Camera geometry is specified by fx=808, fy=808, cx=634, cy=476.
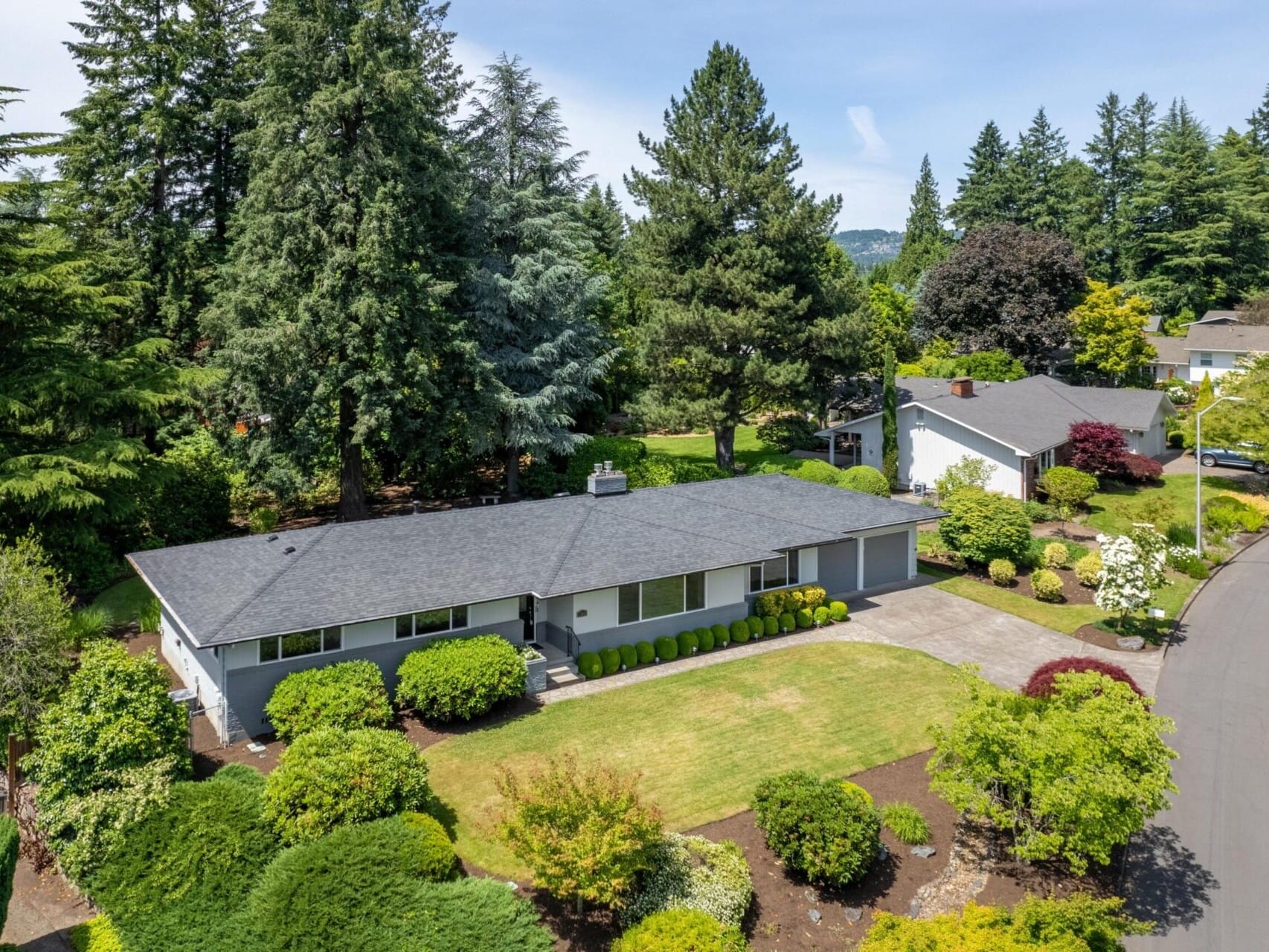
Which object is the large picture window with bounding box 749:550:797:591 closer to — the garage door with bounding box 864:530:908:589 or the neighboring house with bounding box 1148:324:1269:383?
the garage door with bounding box 864:530:908:589

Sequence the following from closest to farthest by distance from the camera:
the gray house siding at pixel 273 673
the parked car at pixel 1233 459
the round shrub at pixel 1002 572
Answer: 1. the gray house siding at pixel 273 673
2. the round shrub at pixel 1002 572
3. the parked car at pixel 1233 459

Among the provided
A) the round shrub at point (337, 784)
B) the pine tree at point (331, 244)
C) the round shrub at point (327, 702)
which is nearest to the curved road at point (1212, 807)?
the round shrub at point (337, 784)

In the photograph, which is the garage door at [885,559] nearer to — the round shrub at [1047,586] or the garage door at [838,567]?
the garage door at [838,567]

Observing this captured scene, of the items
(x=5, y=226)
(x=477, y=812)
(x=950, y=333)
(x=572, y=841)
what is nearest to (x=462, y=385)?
(x=5, y=226)

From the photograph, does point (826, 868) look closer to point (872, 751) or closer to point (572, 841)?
point (572, 841)

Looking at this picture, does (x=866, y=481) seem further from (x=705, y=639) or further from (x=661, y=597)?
(x=661, y=597)
